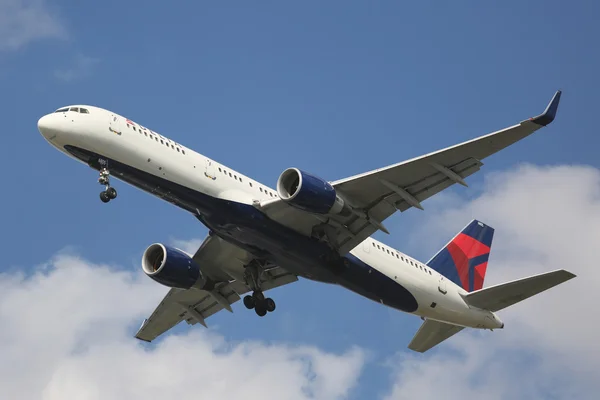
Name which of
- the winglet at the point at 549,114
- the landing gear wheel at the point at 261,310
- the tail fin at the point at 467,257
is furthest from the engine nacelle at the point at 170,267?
the winglet at the point at 549,114

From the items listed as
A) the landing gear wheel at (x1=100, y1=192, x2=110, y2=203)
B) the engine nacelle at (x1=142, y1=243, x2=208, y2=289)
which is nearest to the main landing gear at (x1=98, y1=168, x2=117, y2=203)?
the landing gear wheel at (x1=100, y1=192, x2=110, y2=203)

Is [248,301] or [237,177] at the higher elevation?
[237,177]

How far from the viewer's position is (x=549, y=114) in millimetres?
34312

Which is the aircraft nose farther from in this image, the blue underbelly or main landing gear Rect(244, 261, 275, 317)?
main landing gear Rect(244, 261, 275, 317)

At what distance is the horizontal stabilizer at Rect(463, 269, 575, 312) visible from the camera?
131 ft

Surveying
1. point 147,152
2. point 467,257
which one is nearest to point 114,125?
point 147,152

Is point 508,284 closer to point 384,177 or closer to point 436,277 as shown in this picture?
point 436,277

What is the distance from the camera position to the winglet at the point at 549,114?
3425 centimetres

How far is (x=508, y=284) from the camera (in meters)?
42.2

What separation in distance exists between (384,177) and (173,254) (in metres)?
10.1

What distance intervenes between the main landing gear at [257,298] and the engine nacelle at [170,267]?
227 cm

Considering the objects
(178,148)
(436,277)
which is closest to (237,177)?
(178,148)

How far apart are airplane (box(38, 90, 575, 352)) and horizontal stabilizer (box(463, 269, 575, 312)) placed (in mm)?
47

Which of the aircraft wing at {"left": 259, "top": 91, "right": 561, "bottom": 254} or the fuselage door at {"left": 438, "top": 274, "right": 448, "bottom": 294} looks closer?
the aircraft wing at {"left": 259, "top": 91, "right": 561, "bottom": 254}
